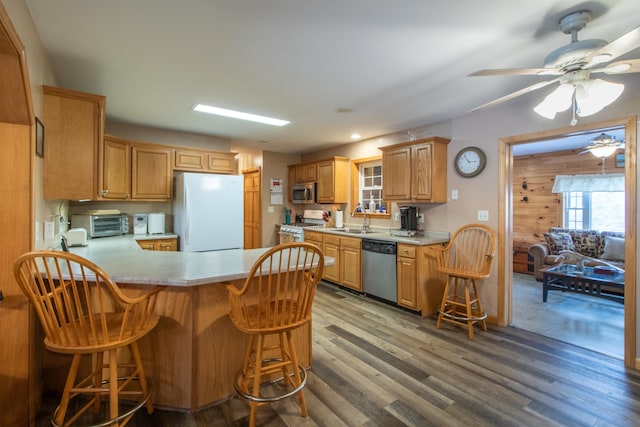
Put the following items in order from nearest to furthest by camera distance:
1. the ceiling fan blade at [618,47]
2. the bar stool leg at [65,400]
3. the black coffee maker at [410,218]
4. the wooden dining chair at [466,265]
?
the ceiling fan blade at [618,47] < the bar stool leg at [65,400] < the wooden dining chair at [466,265] < the black coffee maker at [410,218]

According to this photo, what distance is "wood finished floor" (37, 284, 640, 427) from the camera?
6.13 feet

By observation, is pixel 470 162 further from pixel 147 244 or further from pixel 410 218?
pixel 147 244

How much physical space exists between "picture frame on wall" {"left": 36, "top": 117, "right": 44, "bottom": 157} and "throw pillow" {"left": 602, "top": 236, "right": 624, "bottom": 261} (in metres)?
6.98

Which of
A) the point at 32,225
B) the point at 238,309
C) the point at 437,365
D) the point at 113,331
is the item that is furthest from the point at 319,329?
the point at 32,225

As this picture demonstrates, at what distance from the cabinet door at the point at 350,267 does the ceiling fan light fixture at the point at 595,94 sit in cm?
285

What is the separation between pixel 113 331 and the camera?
1.62m

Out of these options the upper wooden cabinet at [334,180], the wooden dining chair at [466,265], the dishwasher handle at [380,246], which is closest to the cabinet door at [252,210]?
the upper wooden cabinet at [334,180]

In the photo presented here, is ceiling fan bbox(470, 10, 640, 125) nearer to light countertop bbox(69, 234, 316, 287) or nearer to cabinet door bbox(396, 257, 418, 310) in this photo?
light countertop bbox(69, 234, 316, 287)

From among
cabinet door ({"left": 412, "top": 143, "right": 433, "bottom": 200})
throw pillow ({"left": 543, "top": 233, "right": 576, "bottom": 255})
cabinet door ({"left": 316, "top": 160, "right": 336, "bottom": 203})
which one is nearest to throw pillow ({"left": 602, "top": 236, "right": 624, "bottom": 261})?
throw pillow ({"left": 543, "top": 233, "right": 576, "bottom": 255})

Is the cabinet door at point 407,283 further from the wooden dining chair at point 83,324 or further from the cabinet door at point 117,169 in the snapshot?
the cabinet door at point 117,169

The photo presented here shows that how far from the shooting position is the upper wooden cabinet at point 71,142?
2275 mm

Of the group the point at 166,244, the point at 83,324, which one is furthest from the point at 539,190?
the point at 83,324

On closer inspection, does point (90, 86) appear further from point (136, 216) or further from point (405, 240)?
point (405, 240)

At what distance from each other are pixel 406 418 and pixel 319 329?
56.6 inches
